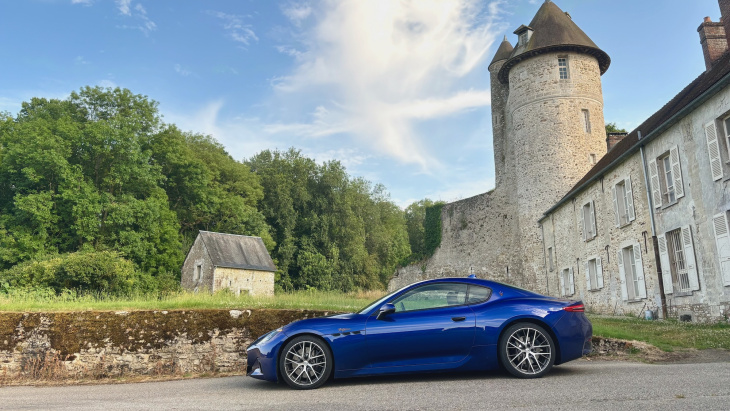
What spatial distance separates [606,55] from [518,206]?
9539 mm

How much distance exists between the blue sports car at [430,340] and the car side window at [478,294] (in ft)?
0.05

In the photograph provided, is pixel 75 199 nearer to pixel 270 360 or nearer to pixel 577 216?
pixel 577 216

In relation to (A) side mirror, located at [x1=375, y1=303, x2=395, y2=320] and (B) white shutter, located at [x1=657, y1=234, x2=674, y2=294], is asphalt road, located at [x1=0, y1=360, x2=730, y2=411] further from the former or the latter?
(B) white shutter, located at [x1=657, y1=234, x2=674, y2=294]

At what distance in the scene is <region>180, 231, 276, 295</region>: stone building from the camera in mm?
35656

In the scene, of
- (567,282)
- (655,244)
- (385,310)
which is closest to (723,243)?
(655,244)

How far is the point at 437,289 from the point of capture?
6102mm

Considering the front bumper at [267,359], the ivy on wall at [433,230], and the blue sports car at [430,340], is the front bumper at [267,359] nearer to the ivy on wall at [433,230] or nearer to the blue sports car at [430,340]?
the blue sports car at [430,340]

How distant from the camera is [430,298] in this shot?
600 centimetres

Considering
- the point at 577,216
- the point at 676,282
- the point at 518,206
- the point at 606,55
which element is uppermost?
the point at 606,55

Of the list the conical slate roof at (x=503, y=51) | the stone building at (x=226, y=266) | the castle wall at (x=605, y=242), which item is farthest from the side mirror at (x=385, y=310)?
the conical slate roof at (x=503, y=51)

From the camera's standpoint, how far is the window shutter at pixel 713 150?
12.5 meters

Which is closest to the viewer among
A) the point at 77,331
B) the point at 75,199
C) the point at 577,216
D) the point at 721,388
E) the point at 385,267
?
the point at 721,388

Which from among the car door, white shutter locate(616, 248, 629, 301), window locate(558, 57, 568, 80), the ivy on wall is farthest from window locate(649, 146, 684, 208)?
the ivy on wall

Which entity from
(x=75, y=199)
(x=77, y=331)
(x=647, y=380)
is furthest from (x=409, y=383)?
(x=75, y=199)
